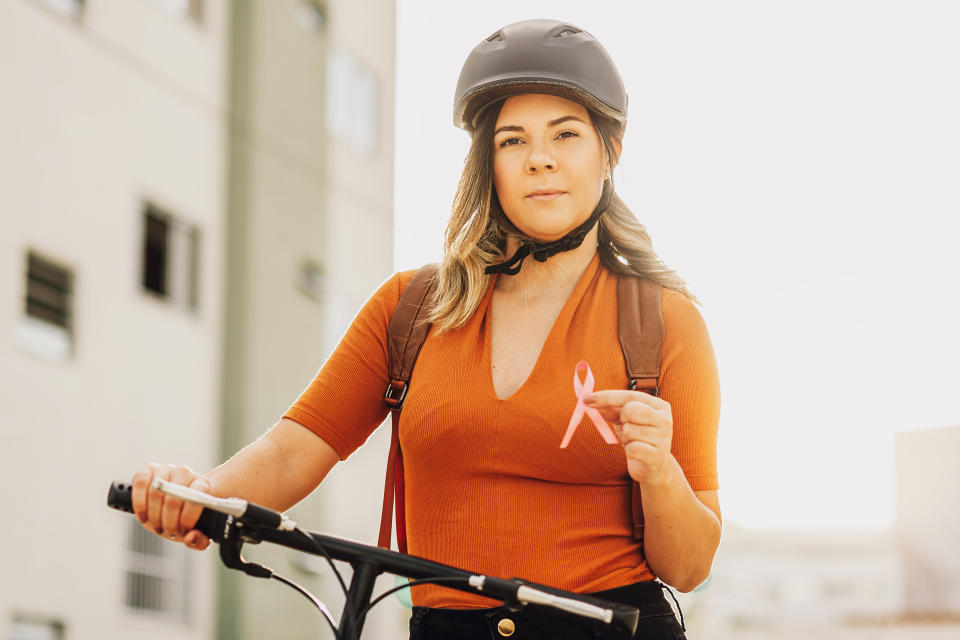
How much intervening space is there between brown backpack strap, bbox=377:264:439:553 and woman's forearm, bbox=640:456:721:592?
0.45 m

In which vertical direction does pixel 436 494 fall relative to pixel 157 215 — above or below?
below

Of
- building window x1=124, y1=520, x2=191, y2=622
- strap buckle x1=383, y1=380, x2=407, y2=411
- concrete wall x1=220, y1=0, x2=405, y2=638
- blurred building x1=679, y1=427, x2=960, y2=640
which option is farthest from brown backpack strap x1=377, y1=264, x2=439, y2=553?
blurred building x1=679, y1=427, x2=960, y2=640

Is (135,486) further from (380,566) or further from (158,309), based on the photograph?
(158,309)

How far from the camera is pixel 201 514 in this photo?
1.72 m

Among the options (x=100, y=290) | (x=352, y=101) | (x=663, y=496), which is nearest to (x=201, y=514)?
(x=663, y=496)

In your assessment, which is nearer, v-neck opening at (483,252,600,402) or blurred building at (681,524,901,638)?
v-neck opening at (483,252,600,402)

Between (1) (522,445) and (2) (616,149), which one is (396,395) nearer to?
(1) (522,445)

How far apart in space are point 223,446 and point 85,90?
2551mm

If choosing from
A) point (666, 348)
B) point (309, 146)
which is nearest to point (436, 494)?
point (666, 348)

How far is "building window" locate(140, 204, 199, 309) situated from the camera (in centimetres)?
836

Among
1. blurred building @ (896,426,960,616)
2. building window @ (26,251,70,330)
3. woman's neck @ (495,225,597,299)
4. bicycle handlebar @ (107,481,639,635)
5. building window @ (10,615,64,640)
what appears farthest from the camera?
blurred building @ (896,426,960,616)

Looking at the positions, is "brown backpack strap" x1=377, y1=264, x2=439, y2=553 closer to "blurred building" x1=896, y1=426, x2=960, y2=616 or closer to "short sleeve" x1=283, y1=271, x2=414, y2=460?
"short sleeve" x1=283, y1=271, x2=414, y2=460

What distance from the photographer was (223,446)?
27.6 feet

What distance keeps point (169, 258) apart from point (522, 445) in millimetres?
7004
